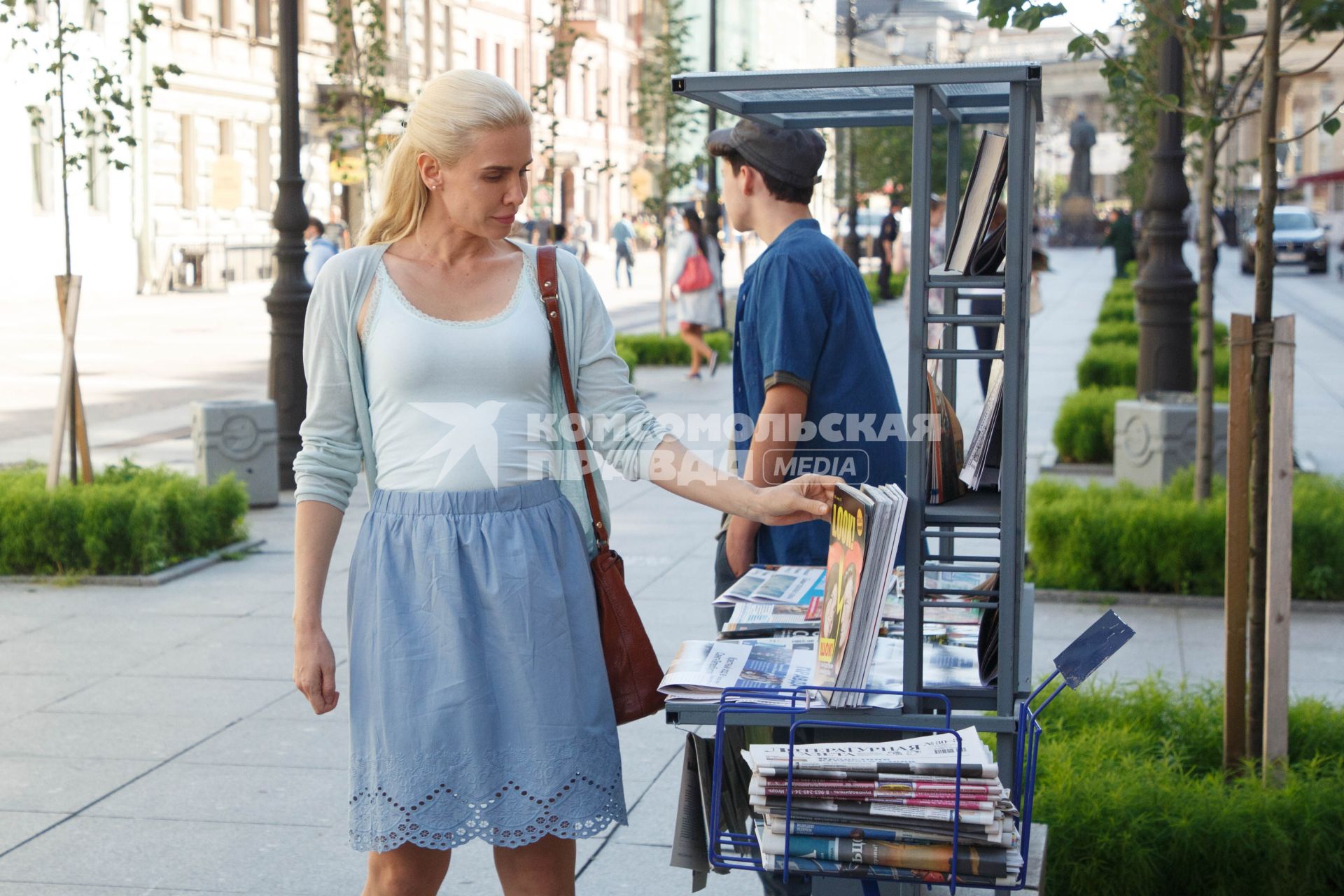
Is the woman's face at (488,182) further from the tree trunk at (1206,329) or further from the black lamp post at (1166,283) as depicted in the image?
the black lamp post at (1166,283)

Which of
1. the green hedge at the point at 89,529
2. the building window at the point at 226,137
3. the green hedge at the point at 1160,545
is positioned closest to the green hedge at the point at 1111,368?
the green hedge at the point at 1160,545

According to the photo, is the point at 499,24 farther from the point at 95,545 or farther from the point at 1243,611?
the point at 1243,611

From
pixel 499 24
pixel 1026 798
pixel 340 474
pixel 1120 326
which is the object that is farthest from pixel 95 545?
pixel 499 24

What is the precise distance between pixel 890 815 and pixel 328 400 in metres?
1.21

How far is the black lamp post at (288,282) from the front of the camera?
9.92 meters

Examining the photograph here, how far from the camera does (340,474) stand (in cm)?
284

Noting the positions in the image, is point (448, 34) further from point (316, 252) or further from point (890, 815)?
point (890, 815)

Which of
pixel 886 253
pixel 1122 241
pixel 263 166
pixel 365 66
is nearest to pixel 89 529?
pixel 365 66

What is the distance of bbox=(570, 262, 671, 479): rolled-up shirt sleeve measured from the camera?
289cm

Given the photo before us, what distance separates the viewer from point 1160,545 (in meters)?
7.12

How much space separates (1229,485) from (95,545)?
5.45 m

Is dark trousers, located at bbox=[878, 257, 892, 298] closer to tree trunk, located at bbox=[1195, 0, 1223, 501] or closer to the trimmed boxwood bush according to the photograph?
the trimmed boxwood bush

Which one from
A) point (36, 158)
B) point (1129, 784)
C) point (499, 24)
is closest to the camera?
point (1129, 784)

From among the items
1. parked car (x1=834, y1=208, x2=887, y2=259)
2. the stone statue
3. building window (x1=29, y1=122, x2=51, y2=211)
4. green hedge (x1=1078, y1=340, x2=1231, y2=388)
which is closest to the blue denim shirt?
green hedge (x1=1078, y1=340, x2=1231, y2=388)
